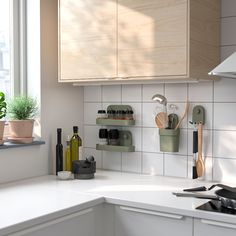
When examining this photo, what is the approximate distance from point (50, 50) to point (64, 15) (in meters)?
0.27

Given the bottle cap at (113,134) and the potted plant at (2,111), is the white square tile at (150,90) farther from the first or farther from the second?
the potted plant at (2,111)

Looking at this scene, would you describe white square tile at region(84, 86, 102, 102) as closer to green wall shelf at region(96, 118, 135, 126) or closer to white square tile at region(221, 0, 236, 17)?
green wall shelf at region(96, 118, 135, 126)

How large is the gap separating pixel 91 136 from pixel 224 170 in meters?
1.02

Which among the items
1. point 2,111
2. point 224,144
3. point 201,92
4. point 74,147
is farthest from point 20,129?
point 224,144

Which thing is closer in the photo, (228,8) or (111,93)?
(228,8)

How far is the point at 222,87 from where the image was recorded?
8.11 feet

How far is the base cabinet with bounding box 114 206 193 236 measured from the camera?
1.92 metres

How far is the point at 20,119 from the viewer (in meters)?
2.60

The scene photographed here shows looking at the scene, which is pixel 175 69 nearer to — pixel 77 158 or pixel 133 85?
pixel 133 85

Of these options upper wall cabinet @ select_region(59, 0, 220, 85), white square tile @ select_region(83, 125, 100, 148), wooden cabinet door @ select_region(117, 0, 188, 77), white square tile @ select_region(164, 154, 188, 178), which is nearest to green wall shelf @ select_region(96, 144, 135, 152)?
white square tile @ select_region(83, 125, 100, 148)

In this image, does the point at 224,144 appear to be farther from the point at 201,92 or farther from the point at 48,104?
the point at 48,104

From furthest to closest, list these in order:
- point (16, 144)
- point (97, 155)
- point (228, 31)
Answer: point (97, 155) → point (16, 144) → point (228, 31)

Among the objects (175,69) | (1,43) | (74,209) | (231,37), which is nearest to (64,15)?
(1,43)

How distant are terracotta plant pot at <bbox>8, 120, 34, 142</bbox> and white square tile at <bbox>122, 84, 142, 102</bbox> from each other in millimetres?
667
